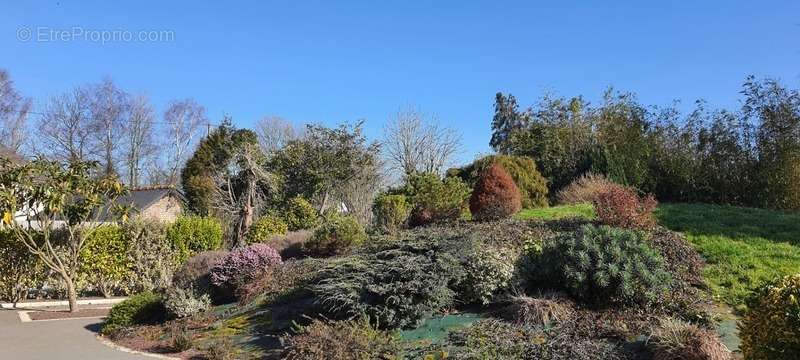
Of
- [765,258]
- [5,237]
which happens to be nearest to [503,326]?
[765,258]

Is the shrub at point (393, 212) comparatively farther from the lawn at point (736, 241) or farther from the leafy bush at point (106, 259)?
the leafy bush at point (106, 259)

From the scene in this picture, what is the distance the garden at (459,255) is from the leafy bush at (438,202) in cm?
4

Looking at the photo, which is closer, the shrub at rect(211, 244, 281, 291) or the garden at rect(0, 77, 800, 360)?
the garden at rect(0, 77, 800, 360)

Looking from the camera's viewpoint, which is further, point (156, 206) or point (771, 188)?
point (156, 206)

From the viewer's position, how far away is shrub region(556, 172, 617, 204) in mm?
15753

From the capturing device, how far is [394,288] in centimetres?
713

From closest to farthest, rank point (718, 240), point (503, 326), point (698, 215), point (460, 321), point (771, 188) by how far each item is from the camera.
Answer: point (503, 326), point (460, 321), point (718, 240), point (698, 215), point (771, 188)

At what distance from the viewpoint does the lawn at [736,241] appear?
821cm

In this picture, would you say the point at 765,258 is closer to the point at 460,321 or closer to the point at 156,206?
the point at 460,321

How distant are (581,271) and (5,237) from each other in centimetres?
1227

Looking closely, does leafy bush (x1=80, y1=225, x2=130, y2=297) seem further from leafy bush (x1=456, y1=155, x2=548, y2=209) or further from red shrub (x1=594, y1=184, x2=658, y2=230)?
red shrub (x1=594, y1=184, x2=658, y2=230)

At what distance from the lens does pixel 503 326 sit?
6.75m

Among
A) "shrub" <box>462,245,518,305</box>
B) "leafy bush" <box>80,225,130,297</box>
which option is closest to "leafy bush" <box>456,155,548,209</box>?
"shrub" <box>462,245,518,305</box>

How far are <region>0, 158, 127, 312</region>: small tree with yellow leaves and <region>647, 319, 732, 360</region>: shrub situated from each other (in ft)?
35.2
